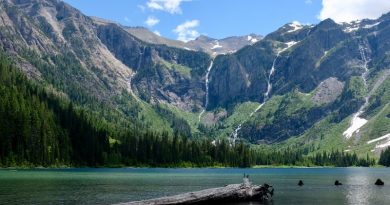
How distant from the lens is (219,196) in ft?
200

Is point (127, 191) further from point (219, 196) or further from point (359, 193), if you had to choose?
point (359, 193)

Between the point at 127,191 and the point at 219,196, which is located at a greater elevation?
the point at 219,196

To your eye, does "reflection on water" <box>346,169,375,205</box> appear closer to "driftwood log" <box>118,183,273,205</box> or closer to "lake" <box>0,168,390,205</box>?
"lake" <box>0,168,390,205</box>

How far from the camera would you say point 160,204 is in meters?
53.2

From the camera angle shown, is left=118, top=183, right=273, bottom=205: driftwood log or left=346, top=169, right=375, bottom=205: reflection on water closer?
left=118, top=183, right=273, bottom=205: driftwood log

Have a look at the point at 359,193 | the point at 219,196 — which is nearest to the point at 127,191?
the point at 219,196

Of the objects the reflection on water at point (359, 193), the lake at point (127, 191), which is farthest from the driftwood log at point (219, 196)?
the reflection on water at point (359, 193)

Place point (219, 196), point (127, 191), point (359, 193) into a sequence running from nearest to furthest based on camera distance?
point (219, 196) → point (359, 193) → point (127, 191)

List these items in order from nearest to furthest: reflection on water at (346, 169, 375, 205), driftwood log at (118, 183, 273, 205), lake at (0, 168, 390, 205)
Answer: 1. driftwood log at (118, 183, 273, 205)
2. lake at (0, 168, 390, 205)
3. reflection on water at (346, 169, 375, 205)

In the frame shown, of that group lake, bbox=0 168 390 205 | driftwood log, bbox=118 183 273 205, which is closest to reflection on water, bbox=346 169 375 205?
lake, bbox=0 168 390 205

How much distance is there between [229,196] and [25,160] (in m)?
149

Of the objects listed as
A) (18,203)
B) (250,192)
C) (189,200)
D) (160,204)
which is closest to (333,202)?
(250,192)

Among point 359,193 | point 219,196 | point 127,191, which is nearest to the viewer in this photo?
point 219,196

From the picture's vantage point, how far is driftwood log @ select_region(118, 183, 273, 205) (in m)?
54.2
